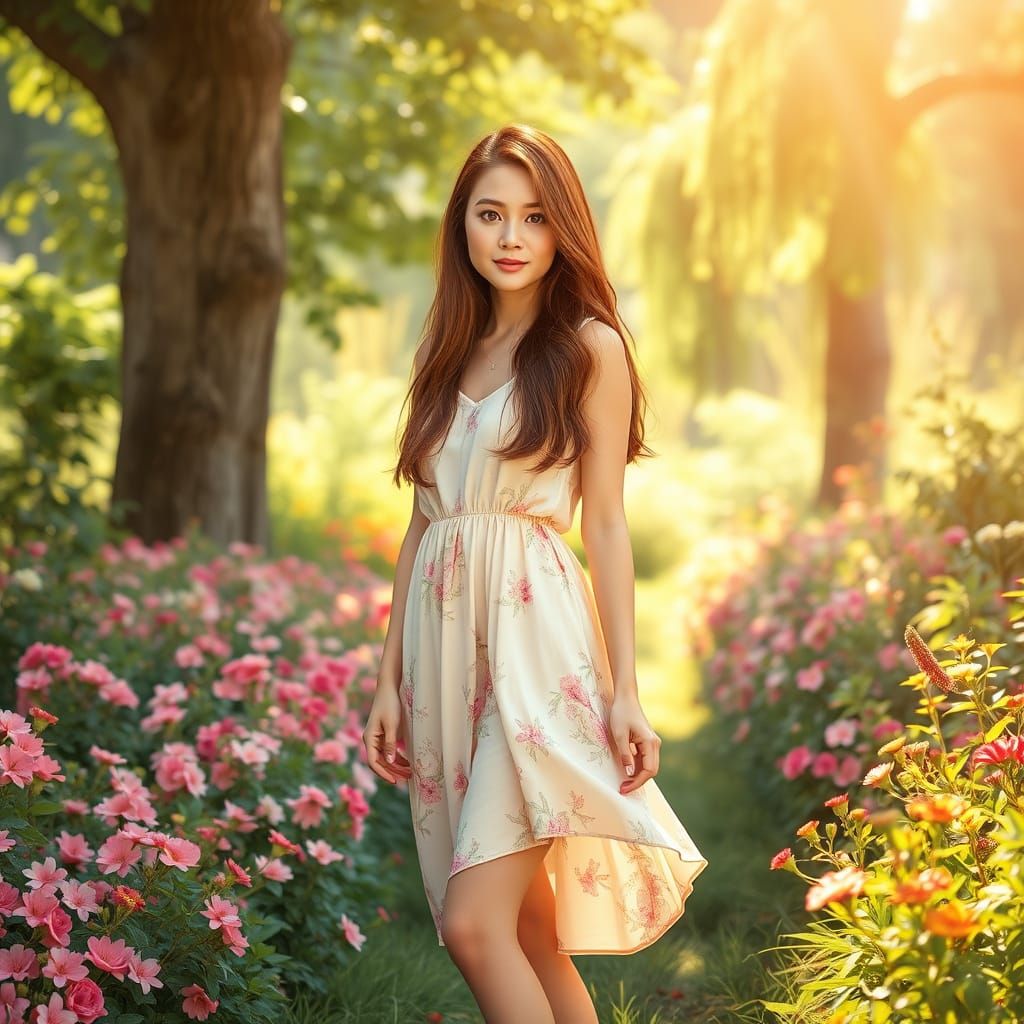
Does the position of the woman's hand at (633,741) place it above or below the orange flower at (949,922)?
above

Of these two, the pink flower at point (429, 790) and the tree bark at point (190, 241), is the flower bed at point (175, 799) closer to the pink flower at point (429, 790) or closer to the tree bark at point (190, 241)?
the pink flower at point (429, 790)

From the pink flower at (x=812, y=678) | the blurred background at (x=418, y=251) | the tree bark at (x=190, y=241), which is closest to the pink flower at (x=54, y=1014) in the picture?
the blurred background at (x=418, y=251)

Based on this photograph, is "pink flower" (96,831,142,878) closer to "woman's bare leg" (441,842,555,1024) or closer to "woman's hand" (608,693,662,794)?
"woman's bare leg" (441,842,555,1024)

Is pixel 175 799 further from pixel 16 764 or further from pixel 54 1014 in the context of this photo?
pixel 54 1014

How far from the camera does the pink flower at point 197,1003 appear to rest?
2127mm

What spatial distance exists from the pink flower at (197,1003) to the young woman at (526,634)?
15.0 inches

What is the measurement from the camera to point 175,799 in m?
2.80

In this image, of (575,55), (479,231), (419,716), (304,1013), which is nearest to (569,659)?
(419,716)

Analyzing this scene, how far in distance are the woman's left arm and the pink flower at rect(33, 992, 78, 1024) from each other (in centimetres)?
90

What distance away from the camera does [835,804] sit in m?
1.98

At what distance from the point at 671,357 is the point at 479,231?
9.18 meters

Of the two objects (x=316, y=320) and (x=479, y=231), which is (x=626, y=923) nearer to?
(x=479, y=231)

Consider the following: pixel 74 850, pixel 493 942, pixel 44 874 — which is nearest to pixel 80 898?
pixel 44 874

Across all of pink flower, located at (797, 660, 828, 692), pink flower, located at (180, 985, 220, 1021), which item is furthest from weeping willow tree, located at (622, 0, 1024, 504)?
pink flower, located at (180, 985, 220, 1021)
